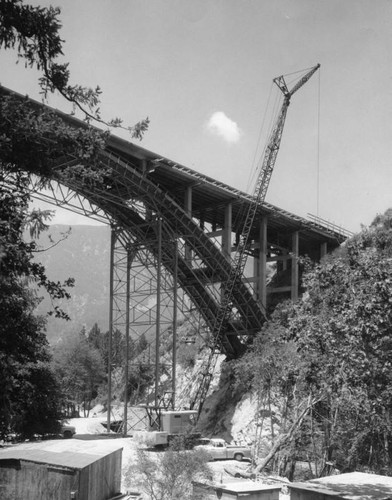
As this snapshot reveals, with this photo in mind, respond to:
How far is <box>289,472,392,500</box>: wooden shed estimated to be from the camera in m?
16.9

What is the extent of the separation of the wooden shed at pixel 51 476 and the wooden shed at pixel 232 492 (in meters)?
3.46

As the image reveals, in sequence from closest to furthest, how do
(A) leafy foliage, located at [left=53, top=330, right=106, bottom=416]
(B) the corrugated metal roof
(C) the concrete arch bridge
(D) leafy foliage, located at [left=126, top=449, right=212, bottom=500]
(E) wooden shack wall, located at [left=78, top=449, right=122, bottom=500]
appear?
(E) wooden shack wall, located at [left=78, top=449, right=122, bottom=500] → (B) the corrugated metal roof → (D) leafy foliage, located at [left=126, top=449, right=212, bottom=500] → (C) the concrete arch bridge → (A) leafy foliage, located at [left=53, top=330, right=106, bottom=416]

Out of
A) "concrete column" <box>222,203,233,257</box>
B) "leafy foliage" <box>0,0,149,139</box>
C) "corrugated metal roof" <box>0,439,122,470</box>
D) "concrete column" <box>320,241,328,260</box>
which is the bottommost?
"corrugated metal roof" <box>0,439,122,470</box>

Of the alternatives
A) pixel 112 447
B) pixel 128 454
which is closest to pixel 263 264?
pixel 128 454

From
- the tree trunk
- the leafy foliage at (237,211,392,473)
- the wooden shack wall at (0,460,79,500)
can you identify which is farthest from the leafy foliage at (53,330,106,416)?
the leafy foliage at (237,211,392,473)

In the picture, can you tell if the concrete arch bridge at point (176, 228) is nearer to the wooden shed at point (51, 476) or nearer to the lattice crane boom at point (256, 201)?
the lattice crane boom at point (256, 201)

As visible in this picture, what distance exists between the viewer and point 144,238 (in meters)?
43.5

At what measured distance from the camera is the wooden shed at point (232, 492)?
18.5m

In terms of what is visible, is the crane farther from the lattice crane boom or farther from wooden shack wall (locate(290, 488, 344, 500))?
wooden shack wall (locate(290, 488, 344, 500))

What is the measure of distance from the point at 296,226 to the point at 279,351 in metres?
20.7

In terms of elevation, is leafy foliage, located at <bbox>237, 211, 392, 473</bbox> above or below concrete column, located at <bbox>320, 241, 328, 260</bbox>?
below

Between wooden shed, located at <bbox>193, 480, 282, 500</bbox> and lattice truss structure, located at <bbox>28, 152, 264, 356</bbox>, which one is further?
lattice truss structure, located at <bbox>28, 152, 264, 356</bbox>

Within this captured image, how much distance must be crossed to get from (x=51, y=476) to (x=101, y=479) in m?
2.48

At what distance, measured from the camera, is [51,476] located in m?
18.0
